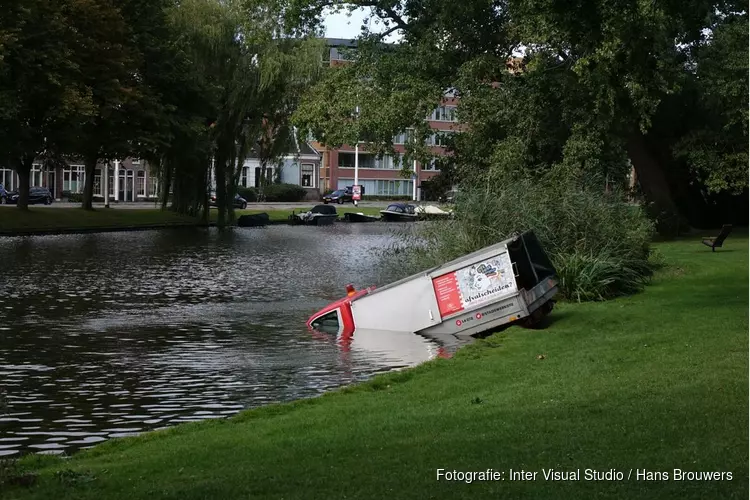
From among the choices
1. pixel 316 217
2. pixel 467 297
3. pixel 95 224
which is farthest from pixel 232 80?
pixel 467 297

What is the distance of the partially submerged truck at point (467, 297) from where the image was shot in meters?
19.7

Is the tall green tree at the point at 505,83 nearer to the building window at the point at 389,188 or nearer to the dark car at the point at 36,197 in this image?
the dark car at the point at 36,197

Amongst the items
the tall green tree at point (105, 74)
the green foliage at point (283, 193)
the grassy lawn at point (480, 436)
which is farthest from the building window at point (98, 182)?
the grassy lawn at point (480, 436)

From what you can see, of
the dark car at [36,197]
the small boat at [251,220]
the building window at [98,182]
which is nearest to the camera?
the small boat at [251,220]

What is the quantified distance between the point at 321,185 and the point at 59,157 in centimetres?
7366

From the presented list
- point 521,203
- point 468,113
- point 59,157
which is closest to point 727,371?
point 521,203

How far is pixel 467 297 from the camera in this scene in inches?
798

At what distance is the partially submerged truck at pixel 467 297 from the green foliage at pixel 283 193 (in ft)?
311

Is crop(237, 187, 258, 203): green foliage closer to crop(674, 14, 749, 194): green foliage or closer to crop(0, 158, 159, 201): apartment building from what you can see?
crop(0, 158, 159, 201): apartment building

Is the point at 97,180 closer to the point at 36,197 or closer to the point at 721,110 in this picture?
the point at 36,197

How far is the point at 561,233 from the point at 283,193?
9403 cm

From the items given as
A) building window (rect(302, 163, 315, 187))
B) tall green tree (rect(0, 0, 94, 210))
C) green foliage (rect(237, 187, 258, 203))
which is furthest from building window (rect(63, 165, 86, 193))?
tall green tree (rect(0, 0, 94, 210))

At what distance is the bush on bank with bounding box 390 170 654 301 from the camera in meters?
24.2

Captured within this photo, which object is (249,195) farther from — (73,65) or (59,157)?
(73,65)
